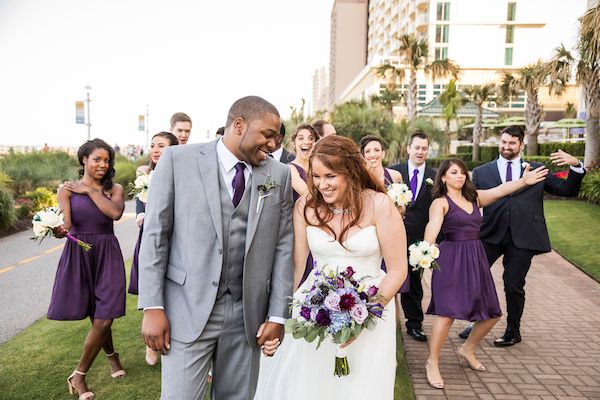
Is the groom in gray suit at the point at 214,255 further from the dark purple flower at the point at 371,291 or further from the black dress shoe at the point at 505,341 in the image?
the black dress shoe at the point at 505,341

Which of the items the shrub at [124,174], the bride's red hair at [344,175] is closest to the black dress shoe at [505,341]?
the bride's red hair at [344,175]

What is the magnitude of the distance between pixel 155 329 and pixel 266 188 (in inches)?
38.6

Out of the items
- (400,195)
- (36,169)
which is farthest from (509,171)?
(36,169)

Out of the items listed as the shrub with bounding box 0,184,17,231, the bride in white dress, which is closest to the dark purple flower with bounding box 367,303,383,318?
the bride in white dress

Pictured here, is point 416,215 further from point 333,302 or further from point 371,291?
point 333,302

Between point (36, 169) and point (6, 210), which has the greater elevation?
point (36, 169)

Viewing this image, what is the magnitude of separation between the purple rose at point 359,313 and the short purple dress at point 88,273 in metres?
2.57

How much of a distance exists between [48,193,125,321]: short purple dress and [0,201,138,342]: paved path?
7.76 feet

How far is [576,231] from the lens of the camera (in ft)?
45.2

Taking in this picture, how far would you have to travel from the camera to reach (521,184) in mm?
5383

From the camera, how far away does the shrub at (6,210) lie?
14.2m

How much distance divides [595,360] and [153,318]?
16.7 ft

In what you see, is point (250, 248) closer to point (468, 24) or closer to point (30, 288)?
point (30, 288)

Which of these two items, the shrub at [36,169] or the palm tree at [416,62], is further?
the palm tree at [416,62]
